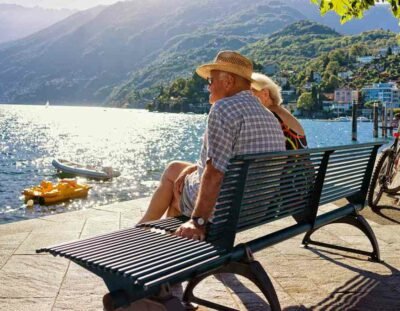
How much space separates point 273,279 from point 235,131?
56.8 inches

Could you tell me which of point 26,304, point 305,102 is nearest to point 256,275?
point 26,304

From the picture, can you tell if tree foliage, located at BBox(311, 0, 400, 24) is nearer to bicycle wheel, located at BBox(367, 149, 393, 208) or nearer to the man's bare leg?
the man's bare leg

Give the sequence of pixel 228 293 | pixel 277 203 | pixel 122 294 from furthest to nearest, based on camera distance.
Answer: pixel 228 293
pixel 277 203
pixel 122 294

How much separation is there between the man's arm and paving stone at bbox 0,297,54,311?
1.15 m

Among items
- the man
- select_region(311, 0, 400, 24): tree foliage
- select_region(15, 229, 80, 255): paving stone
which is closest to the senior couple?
the man

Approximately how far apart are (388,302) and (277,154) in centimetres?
141

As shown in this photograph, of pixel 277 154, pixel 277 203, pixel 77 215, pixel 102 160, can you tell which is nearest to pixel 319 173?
pixel 277 203

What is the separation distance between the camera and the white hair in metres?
4.91

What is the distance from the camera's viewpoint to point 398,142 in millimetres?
8062

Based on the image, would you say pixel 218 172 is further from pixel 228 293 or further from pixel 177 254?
pixel 228 293

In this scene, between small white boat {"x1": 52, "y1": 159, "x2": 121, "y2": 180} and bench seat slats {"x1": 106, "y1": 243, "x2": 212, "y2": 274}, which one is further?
small white boat {"x1": 52, "y1": 159, "x2": 121, "y2": 180}

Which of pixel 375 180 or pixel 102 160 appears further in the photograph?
pixel 102 160

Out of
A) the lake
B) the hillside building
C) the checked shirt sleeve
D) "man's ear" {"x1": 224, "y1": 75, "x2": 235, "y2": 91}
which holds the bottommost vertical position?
the lake

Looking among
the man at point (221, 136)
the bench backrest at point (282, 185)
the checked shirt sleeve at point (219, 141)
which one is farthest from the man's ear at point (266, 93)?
the checked shirt sleeve at point (219, 141)
